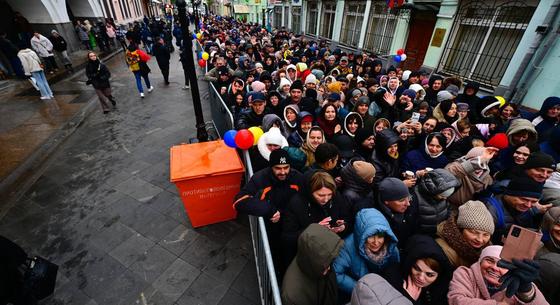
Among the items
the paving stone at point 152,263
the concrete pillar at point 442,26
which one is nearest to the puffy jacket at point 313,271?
the paving stone at point 152,263

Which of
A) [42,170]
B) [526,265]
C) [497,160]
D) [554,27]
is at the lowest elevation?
[42,170]

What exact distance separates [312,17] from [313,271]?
916 inches

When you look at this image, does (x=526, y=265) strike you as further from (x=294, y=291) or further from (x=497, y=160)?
(x=497, y=160)

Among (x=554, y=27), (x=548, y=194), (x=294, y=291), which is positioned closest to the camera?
(x=294, y=291)

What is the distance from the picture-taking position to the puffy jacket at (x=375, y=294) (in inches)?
58.9

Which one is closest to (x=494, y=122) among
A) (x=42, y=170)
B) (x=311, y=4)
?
(x=42, y=170)

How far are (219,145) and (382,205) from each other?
250 centimetres

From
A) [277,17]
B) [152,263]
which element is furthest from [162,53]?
[277,17]

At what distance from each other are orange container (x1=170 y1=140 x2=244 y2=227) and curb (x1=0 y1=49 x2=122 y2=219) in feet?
11.5

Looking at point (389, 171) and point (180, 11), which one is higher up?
point (180, 11)

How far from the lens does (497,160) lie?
379 cm

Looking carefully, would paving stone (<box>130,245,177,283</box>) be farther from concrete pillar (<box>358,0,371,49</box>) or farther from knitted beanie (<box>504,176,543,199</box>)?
concrete pillar (<box>358,0,371,49</box>)

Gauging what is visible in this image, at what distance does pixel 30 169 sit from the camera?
210 inches

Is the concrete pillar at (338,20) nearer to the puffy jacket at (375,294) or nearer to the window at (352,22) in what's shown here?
the window at (352,22)
